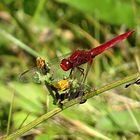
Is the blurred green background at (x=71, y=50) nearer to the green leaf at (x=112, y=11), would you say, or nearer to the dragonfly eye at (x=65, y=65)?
the green leaf at (x=112, y=11)

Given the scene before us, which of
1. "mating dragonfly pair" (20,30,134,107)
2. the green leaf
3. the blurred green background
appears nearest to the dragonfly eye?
"mating dragonfly pair" (20,30,134,107)

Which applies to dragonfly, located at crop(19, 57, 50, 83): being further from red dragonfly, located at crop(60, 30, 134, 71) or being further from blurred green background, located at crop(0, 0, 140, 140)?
blurred green background, located at crop(0, 0, 140, 140)

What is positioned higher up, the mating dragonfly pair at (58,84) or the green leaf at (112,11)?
the green leaf at (112,11)

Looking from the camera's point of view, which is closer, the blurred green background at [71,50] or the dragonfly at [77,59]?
the dragonfly at [77,59]

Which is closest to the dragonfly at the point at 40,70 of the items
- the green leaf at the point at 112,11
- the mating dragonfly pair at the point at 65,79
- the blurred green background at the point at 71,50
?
the mating dragonfly pair at the point at 65,79

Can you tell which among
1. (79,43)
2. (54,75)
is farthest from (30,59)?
(54,75)

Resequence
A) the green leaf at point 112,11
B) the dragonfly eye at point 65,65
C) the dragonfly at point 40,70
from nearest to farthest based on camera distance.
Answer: the dragonfly at point 40,70 → the dragonfly eye at point 65,65 → the green leaf at point 112,11

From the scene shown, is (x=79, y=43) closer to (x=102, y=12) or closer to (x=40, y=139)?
(x=102, y=12)

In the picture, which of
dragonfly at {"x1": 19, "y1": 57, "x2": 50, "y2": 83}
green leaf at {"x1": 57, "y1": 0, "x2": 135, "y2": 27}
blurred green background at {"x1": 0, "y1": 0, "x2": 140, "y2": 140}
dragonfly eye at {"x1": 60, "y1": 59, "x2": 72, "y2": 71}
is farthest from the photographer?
green leaf at {"x1": 57, "y1": 0, "x2": 135, "y2": 27}
